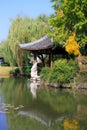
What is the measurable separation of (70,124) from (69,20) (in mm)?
13376

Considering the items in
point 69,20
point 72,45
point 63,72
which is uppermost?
point 69,20

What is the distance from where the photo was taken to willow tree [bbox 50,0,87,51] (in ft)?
69.4

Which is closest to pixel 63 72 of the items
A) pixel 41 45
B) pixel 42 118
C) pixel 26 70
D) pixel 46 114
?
pixel 41 45

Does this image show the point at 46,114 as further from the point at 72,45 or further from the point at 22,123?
the point at 72,45

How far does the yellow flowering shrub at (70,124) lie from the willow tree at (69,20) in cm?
1138

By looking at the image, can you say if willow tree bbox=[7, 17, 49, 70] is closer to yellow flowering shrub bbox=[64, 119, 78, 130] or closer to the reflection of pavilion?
the reflection of pavilion

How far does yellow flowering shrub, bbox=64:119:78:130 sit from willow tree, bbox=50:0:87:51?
37.3ft

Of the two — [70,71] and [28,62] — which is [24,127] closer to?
[70,71]

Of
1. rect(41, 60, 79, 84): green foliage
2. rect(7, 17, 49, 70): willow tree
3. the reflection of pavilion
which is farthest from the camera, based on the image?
rect(7, 17, 49, 70): willow tree

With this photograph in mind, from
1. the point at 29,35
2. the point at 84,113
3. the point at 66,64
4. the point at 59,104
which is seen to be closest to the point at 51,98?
the point at 59,104

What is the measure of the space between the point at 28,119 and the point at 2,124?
1.19 m

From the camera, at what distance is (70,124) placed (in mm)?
9867

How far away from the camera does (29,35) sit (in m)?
35.3

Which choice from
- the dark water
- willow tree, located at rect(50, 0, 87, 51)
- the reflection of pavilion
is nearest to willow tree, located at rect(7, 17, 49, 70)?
willow tree, located at rect(50, 0, 87, 51)
